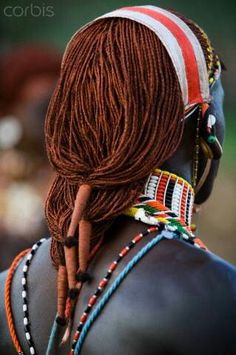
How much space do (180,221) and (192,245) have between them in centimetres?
14

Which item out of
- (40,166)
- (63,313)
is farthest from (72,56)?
(40,166)

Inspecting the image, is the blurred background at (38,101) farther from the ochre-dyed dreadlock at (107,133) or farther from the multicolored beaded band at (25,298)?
the ochre-dyed dreadlock at (107,133)

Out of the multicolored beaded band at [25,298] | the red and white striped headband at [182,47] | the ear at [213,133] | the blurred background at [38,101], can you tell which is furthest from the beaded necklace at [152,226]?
the blurred background at [38,101]

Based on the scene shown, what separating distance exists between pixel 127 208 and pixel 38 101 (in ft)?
13.5

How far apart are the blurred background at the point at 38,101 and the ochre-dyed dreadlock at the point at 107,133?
3.93 meters

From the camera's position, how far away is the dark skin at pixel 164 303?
253 cm

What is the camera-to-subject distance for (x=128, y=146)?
2.69m

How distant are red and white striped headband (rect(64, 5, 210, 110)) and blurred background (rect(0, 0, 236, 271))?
12.7 ft

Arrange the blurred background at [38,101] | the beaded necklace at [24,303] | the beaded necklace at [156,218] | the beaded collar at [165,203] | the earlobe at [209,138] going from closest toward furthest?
the beaded necklace at [156,218] → the beaded collar at [165,203] → the beaded necklace at [24,303] → the earlobe at [209,138] → the blurred background at [38,101]

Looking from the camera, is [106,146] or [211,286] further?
[106,146]

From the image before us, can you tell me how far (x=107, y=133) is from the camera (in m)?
2.74

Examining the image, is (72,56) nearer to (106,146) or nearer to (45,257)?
(106,146)

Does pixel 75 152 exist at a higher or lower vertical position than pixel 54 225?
higher

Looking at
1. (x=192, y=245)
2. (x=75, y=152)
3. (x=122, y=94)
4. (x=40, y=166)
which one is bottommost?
(x=40, y=166)
